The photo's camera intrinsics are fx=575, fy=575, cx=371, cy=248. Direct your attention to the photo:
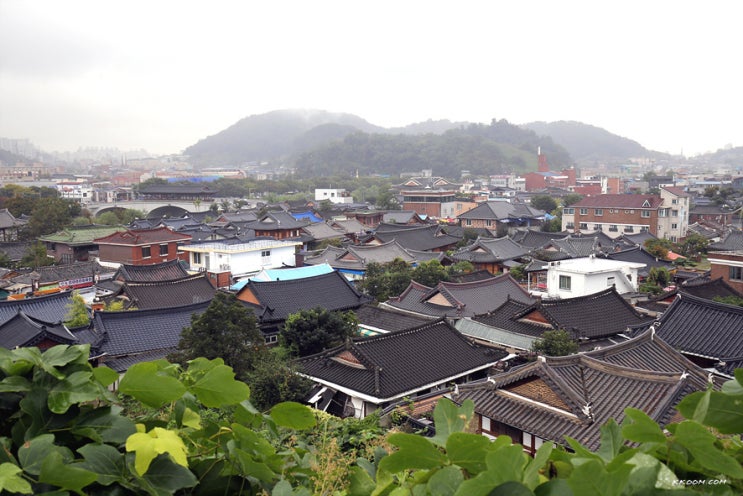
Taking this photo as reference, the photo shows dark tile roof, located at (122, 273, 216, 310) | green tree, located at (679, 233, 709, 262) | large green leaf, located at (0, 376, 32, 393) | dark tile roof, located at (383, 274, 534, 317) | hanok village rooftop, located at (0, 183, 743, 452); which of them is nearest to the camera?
large green leaf, located at (0, 376, 32, 393)

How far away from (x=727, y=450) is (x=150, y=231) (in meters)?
33.0

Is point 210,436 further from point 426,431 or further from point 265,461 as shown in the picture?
point 426,431

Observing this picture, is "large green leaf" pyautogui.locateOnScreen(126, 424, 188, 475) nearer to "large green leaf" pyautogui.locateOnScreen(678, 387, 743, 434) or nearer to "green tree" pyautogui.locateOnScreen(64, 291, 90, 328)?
"large green leaf" pyautogui.locateOnScreen(678, 387, 743, 434)

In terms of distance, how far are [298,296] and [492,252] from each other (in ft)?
53.7

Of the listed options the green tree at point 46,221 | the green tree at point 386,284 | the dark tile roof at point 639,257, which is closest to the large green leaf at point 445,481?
the green tree at point 386,284

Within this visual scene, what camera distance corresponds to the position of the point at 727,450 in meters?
1.62

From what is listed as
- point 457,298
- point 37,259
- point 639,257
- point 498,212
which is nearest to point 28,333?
point 457,298

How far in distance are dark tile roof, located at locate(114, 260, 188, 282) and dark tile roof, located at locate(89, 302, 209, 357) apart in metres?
5.10

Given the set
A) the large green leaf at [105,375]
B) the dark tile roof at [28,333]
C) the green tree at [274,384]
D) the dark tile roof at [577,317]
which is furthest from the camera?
the dark tile roof at [577,317]

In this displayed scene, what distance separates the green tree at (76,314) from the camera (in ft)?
55.9

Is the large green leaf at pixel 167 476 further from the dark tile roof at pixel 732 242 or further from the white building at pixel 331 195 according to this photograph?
the white building at pixel 331 195

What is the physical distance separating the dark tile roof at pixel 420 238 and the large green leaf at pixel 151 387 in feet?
112

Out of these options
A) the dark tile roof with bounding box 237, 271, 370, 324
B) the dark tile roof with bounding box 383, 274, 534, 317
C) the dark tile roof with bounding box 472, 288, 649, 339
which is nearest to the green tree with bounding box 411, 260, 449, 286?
the dark tile roof with bounding box 383, 274, 534, 317

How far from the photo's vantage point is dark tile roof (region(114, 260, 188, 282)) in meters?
22.3
